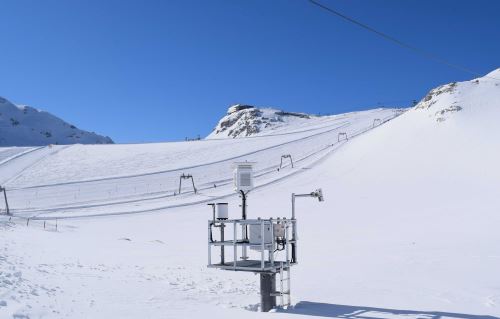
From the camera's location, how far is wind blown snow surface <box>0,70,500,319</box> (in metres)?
11.4

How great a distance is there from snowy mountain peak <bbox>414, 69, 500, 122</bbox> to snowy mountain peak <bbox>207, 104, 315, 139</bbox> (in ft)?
224

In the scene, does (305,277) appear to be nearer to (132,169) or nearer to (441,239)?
(441,239)

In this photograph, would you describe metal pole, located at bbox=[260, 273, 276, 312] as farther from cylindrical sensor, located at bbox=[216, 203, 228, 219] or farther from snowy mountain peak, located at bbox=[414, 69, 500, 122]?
snowy mountain peak, located at bbox=[414, 69, 500, 122]

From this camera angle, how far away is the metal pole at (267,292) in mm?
11445

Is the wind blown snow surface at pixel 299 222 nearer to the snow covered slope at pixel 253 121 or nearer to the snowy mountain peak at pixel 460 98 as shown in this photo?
the snowy mountain peak at pixel 460 98

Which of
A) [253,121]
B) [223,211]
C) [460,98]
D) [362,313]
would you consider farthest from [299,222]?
[253,121]

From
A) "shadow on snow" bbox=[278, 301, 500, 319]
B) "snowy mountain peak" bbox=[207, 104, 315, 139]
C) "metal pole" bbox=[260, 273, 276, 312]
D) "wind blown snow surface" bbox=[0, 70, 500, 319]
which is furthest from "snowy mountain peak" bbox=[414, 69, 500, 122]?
"snowy mountain peak" bbox=[207, 104, 315, 139]

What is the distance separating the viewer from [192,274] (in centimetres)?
1602

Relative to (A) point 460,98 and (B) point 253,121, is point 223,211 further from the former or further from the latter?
(B) point 253,121

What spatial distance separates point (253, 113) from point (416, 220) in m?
133

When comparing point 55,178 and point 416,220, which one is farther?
point 55,178

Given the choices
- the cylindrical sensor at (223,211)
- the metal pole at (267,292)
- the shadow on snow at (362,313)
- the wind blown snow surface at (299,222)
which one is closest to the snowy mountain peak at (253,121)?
the wind blown snow surface at (299,222)

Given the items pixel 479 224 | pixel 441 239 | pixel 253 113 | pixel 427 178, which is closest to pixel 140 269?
pixel 441 239

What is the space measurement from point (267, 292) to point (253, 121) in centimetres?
13507
